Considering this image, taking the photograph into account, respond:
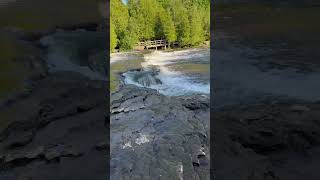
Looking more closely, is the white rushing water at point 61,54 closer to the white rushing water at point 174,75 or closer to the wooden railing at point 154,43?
the white rushing water at point 174,75

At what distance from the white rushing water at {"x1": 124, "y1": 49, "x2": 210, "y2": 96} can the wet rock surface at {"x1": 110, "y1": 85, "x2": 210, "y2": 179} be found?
1.45 meters

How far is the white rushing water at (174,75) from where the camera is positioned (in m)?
7.44

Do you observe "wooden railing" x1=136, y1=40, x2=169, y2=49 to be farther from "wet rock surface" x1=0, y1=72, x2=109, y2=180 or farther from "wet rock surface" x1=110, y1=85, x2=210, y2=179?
"wet rock surface" x1=0, y1=72, x2=109, y2=180

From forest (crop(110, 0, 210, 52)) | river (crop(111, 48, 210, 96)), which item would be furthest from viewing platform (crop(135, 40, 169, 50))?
river (crop(111, 48, 210, 96))

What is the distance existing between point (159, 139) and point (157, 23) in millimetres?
9985

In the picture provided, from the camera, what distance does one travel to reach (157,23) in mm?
13508

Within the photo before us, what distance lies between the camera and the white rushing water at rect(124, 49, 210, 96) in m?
7.44

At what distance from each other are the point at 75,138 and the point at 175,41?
41.4 ft

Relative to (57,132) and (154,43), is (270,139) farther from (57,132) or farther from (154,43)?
(154,43)

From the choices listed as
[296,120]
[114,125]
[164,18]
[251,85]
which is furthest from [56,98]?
[164,18]

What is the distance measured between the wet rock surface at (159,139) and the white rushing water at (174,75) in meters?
1.45

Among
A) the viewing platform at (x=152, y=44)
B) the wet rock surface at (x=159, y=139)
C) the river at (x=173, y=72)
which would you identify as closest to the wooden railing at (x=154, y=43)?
the viewing platform at (x=152, y=44)

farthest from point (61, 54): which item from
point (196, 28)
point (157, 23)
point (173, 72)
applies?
point (196, 28)

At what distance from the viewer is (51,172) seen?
6.00ft
